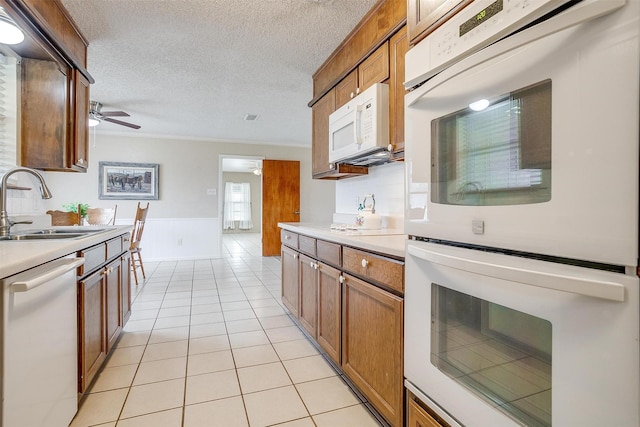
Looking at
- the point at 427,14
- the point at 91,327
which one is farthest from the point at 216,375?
the point at 427,14

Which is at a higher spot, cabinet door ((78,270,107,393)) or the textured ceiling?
the textured ceiling

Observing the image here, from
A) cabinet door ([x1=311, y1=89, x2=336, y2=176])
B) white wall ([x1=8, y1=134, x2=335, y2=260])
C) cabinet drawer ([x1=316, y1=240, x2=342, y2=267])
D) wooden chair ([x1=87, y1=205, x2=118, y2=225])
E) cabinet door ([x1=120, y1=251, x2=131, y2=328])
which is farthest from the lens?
white wall ([x1=8, y1=134, x2=335, y2=260])

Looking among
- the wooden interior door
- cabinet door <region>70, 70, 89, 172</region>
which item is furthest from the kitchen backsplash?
the wooden interior door

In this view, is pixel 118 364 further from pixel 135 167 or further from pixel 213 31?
pixel 135 167

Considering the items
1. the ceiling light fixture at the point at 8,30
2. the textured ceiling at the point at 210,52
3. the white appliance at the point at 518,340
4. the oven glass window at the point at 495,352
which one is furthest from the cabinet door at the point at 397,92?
the ceiling light fixture at the point at 8,30

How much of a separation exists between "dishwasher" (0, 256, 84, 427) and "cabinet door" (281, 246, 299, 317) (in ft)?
4.80

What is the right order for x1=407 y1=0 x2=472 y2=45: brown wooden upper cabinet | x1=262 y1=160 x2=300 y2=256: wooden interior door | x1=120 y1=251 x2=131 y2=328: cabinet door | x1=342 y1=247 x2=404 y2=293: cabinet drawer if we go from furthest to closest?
x1=262 y1=160 x2=300 y2=256: wooden interior door < x1=120 y1=251 x2=131 y2=328: cabinet door < x1=342 y1=247 x2=404 y2=293: cabinet drawer < x1=407 y1=0 x2=472 y2=45: brown wooden upper cabinet

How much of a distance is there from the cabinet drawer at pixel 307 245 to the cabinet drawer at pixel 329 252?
0.08 metres

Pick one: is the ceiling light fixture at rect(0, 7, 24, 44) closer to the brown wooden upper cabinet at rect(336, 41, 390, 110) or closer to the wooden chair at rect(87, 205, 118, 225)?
the brown wooden upper cabinet at rect(336, 41, 390, 110)

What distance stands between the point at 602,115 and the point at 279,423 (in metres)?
1.66

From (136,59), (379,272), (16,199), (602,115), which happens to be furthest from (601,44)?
(136,59)

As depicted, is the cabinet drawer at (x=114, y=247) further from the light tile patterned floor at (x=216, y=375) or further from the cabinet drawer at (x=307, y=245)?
the cabinet drawer at (x=307, y=245)

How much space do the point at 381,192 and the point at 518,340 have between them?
5.70 ft

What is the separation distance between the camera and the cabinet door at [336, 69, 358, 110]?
91.2 inches
